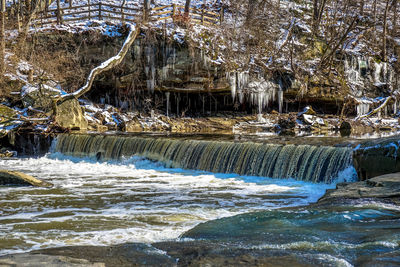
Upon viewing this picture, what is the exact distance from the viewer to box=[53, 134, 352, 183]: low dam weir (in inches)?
395

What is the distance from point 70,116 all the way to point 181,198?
11.6 metres

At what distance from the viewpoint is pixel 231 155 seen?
1152cm

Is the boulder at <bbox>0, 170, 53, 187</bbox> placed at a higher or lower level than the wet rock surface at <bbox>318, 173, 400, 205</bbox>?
lower

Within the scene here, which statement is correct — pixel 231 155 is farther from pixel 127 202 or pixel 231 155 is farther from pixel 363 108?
pixel 363 108

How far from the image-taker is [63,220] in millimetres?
6113

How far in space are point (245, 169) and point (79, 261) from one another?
8103mm

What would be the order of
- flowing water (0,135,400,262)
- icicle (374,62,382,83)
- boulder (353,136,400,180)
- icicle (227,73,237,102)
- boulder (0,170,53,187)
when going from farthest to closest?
icicle (374,62,382,83) → icicle (227,73,237,102) → boulder (0,170,53,187) → boulder (353,136,400,180) → flowing water (0,135,400,262)

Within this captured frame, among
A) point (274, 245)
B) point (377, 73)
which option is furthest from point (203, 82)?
point (274, 245)

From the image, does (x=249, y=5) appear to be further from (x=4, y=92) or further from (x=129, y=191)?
(x=129, y=191)

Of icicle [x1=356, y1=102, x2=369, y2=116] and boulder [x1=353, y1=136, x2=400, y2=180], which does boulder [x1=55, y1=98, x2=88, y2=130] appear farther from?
icicle [x1=356, y1=102, x2=369, y2=116]

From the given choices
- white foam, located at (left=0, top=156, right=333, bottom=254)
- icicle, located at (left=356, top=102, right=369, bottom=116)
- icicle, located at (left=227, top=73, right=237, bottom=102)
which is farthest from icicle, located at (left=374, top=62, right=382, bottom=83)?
white foam, located at (left=0, top=156, right=333, bottom=254)

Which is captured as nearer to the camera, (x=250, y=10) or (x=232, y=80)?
(x=232, y=80)

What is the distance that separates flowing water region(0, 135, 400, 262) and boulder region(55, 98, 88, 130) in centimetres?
198

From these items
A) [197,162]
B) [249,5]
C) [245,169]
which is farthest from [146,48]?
[245,169]
